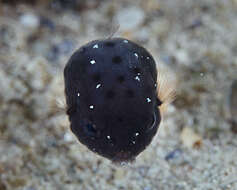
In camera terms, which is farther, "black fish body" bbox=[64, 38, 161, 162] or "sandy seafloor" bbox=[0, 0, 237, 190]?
"sandy seafloor" bbox=[0, 0, 237, 190]

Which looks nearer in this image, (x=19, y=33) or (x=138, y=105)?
(x=138, y=105)

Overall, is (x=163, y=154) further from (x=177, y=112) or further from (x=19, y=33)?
(x=19, y=33)

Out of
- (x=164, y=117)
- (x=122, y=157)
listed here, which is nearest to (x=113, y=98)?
(x=122, y=157)

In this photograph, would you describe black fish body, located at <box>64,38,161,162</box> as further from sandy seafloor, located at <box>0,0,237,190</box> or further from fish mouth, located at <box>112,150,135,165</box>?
sandy seafloor, located at <box>0,0,237,190</box>

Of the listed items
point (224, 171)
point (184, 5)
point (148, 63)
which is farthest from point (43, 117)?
point (184, 5)

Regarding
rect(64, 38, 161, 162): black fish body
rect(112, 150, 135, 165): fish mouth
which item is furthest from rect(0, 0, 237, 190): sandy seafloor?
rect(112, 150, 135, 165): fish mouth

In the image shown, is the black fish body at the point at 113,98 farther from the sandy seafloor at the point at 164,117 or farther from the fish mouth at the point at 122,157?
the sandy seafloor at the point at 164,117
